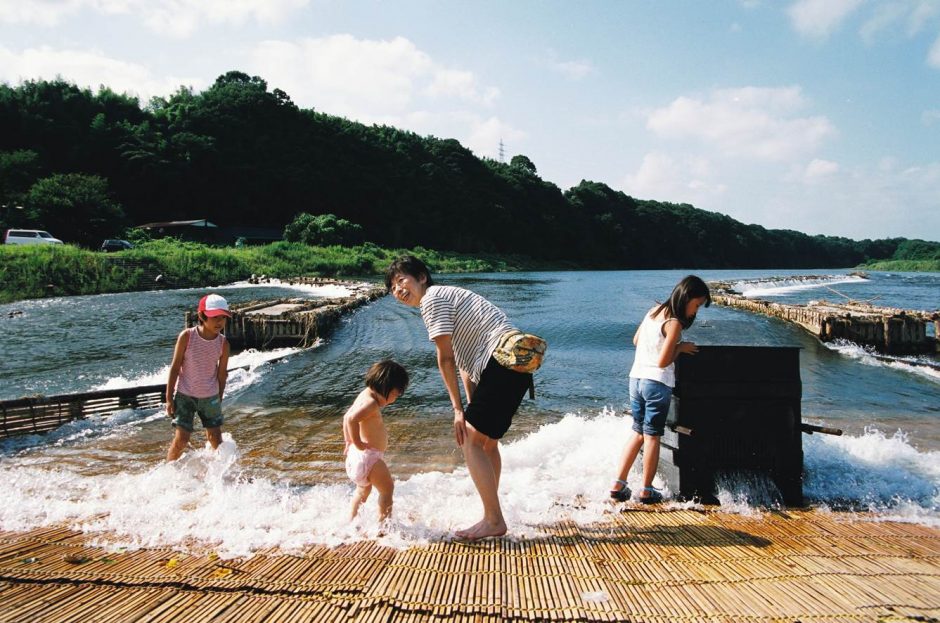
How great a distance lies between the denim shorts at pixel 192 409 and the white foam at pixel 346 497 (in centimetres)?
34

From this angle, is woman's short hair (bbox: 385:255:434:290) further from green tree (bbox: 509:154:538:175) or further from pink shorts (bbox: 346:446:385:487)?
green tree (bbox: 509:154:538:175)

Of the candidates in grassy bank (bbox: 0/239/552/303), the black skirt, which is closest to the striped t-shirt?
the black skirt

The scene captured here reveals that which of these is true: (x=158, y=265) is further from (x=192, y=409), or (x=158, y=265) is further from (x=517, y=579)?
(x=517, y=579)

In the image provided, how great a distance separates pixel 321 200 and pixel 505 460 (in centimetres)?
7984

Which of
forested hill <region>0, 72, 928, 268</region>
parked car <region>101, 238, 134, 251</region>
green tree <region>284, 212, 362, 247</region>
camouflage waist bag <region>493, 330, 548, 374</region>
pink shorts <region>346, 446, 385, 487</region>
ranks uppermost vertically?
forested hill <region>0, 72, 928, 268</region>

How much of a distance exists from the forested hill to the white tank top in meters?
48.1

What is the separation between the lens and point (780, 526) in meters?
4.08

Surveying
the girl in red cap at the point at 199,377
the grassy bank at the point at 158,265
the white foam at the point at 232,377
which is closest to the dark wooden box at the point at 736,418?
the girl in red cap at the point at 199,377

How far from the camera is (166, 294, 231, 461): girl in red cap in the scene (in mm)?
5062

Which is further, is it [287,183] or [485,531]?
[287,183]

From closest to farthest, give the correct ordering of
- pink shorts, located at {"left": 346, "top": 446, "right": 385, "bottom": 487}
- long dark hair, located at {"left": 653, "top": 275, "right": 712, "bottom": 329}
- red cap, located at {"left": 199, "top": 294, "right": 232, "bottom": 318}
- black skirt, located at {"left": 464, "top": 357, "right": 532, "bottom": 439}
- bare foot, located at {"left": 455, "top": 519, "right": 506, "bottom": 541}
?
black skirt, located at {"left": 464, "top": 357, "right": 532, "bottom": 439} → bare foot, located at {"left": 455, "top": 519, "right": 506, "bottom": 541} → pink shorts, located at {"left": 346, "top": 446, "right": 385, "bottom": 487} → long dark hair, located at {"left": 653, "top": 275, "right": 712, "bottom": 329} → red cap, located at {"left": 199, "top": 294, "right": 232, "bottom": 318}

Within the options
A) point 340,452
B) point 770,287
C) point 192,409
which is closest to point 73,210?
point 340,452

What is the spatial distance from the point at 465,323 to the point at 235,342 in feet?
46.7

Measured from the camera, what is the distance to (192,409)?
5242 mm
